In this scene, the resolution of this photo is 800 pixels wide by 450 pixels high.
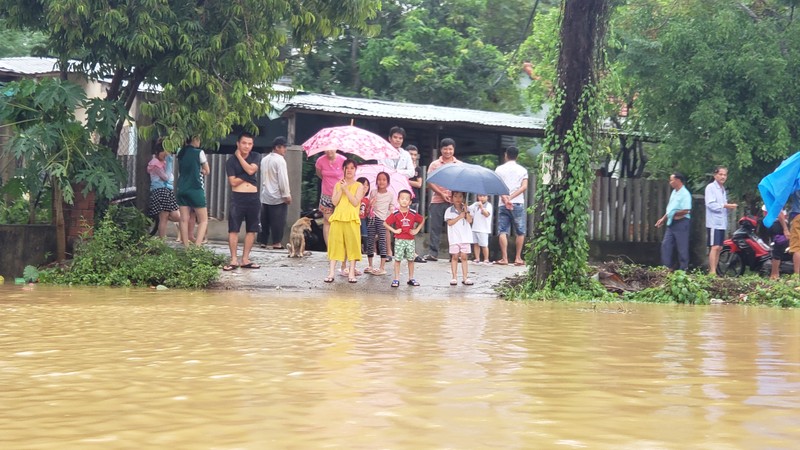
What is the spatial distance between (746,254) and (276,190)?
25.8 ft

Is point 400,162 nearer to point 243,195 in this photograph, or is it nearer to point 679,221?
point 243,195

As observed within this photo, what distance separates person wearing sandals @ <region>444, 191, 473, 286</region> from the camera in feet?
41.4

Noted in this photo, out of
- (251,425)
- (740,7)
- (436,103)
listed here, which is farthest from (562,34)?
(436,103)

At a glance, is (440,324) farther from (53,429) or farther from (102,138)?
(102,138)

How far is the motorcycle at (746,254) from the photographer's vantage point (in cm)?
1638

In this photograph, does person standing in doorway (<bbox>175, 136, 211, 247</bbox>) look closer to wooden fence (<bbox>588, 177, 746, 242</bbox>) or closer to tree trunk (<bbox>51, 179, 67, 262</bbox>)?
tree trunk (<bbox>51, 179, 67, 262</bbox>)

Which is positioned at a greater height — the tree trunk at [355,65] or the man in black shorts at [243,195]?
the tree trunk at [355,65]

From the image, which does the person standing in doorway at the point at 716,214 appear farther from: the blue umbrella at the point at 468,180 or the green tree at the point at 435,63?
the green tree at the point at 435,63

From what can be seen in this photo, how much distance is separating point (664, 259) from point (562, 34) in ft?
15.3

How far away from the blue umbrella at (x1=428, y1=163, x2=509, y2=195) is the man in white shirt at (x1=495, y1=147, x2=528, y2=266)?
5.66 feet

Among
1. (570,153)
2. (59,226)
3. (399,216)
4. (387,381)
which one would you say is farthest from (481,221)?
(387,381)

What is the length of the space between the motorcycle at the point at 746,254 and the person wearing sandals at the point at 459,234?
5.61 meters

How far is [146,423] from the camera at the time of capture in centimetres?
362

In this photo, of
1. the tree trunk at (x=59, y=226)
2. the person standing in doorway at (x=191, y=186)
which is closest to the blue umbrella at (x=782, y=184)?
the person standing in doorway at (x=191, y=186)
